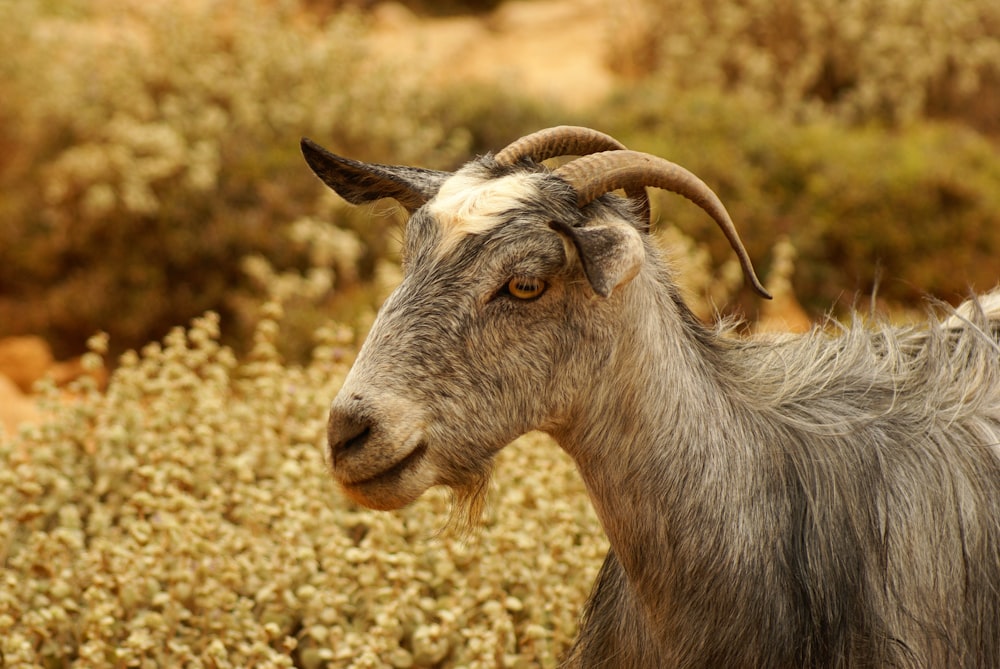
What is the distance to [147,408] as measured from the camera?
17.1 ft

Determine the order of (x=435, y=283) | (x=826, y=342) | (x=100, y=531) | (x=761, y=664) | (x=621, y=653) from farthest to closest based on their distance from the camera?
(x=100, y=531) < (x=826, y=342) < (x=621, y=653) < (x=761, y=664) < (x=435, y=283)

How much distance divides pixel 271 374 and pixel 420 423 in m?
2.66

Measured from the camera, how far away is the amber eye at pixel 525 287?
260 centimetres

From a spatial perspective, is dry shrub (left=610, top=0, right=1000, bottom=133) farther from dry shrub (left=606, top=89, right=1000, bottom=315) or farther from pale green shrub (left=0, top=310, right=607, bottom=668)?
pale green shrub (left=0, top=310, right=607, bottom=668)

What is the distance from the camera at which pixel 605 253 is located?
2457 millimetres

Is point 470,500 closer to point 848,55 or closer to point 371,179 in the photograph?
point 371,179

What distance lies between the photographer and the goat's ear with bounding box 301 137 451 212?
2.95 metres

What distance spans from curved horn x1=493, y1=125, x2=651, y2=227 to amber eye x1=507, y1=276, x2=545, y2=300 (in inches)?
14.5

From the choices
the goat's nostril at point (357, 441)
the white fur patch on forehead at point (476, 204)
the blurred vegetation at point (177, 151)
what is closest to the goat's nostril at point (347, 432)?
the goat's nostril at point (357, 441)

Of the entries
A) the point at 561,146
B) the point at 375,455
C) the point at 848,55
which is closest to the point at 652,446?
the point at 375,455

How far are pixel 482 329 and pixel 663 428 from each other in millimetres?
514

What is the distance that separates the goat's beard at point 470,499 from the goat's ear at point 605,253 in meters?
0.58

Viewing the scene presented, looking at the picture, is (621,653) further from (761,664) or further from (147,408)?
(147,408)

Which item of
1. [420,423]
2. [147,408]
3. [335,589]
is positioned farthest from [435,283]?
[147,408]
